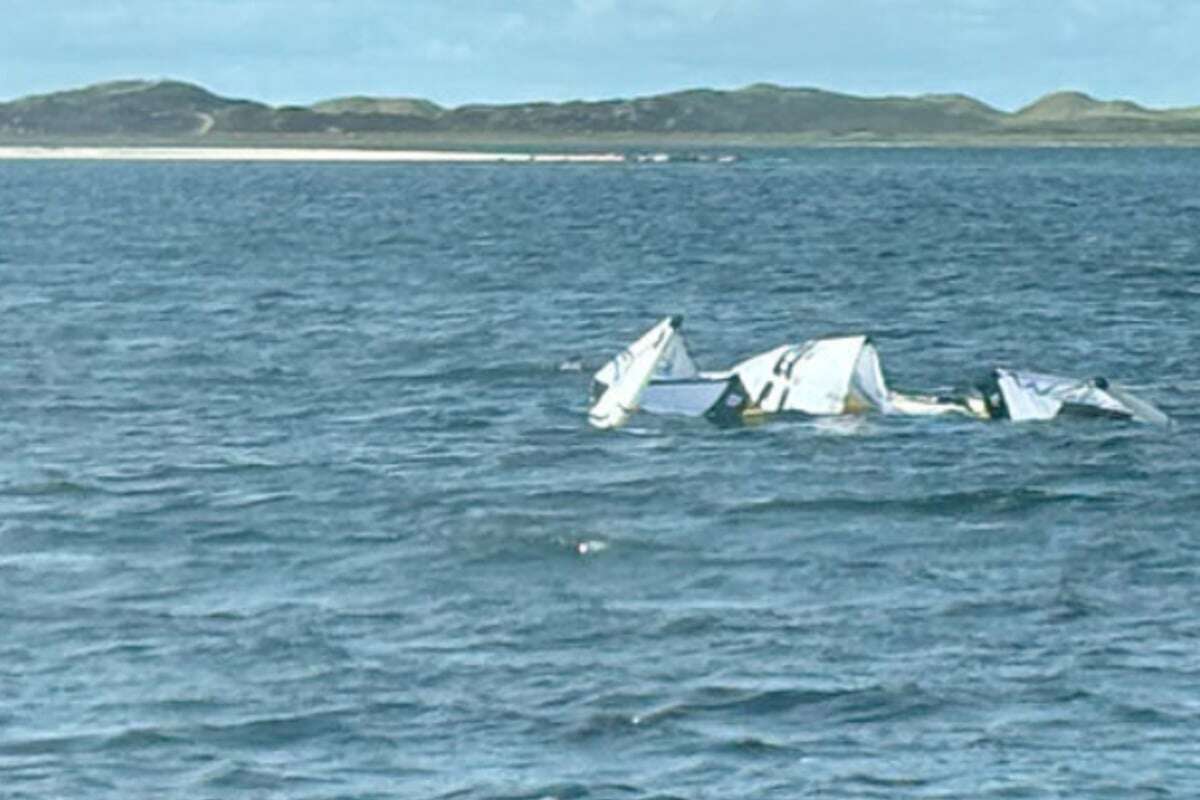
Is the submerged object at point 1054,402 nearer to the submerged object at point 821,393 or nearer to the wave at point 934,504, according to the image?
the submerged object at point 821,393

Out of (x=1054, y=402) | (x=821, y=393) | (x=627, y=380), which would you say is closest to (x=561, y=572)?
(x=821, y=393)

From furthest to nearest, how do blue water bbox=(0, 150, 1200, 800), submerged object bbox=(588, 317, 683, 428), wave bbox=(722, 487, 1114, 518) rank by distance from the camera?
submerged object bbox=(588, 317, 683, 428)
wave bbox=(722, 487, 1114, 518)
blue water bbox=(0, 150, 1200, 800)

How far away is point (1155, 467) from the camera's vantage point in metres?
40.1

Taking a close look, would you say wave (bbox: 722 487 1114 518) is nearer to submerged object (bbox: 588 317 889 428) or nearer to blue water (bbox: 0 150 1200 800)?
blue water (bbox: 0 150 1200 800)

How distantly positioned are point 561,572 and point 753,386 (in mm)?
13515

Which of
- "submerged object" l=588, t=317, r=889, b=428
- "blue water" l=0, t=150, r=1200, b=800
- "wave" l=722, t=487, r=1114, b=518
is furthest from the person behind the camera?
"submerged object" l=588, t=317, r=889, b=428

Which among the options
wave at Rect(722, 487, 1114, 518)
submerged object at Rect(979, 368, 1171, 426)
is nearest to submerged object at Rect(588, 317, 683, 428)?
submerged object at Rect(979, 368, 1171, 426)

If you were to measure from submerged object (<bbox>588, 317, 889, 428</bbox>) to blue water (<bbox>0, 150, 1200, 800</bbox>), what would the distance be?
0.81m

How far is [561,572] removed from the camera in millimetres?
31969

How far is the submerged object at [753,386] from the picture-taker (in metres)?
44.7

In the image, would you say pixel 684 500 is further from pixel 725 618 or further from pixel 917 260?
pixel 917 260

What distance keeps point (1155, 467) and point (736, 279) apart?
146ft

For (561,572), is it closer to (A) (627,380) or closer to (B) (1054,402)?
(A) (627,380)

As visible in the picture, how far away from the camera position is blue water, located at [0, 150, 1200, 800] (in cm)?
2402
